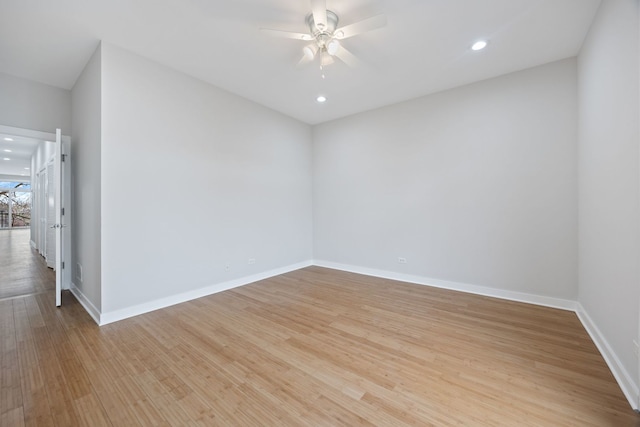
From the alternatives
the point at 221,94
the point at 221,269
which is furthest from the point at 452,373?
the point at 221,94

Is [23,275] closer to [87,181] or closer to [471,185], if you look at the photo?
[87,181]

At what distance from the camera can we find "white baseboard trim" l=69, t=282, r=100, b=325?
9.03ft

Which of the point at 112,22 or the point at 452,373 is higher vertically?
the point at 112,22

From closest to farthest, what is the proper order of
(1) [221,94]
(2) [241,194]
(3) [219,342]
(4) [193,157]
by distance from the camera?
(3) [219,342] → (4) [193,157] → (1) [221,94] → (2) [241,194]

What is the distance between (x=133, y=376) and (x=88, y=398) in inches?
10.1

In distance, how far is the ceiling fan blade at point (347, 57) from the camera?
9.16ft

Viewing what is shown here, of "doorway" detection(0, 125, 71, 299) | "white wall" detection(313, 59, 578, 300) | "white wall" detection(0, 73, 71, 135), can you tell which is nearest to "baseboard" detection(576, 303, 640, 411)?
"white wall" detection(313, 59, 578, 300)

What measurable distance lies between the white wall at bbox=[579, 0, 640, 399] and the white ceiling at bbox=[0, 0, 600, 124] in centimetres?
53

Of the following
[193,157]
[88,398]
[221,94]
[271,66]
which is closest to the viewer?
[88,398]

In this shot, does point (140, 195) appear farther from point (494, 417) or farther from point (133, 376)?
point (494, 417)

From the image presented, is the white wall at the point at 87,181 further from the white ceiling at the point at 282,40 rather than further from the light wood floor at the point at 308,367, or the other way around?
the light wood floor at the point at 308,367

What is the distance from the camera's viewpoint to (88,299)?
10.0ft

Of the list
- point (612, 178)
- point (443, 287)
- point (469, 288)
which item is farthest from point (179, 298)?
point (612, 178)

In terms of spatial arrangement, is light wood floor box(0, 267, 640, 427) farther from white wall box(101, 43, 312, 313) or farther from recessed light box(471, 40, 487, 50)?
recessed light box(471, 40, 487, 50)
